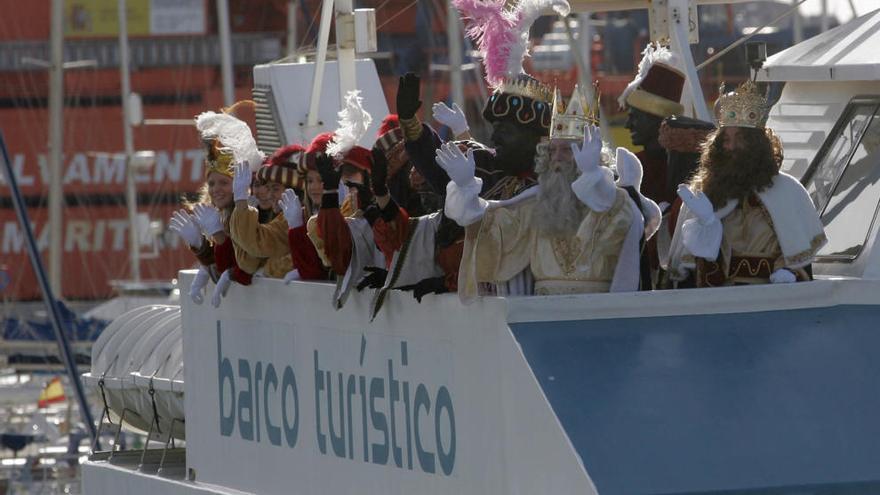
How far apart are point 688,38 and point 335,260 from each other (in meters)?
2.20

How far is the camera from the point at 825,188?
9.88 m

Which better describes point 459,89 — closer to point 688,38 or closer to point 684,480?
point 688,38

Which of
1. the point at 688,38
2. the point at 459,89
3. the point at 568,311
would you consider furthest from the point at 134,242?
the point at 568,311

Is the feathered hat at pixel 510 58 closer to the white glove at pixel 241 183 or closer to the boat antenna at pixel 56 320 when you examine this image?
the white glove at pixel 241 183

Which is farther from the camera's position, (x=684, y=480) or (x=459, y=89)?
(x=459, y=89)

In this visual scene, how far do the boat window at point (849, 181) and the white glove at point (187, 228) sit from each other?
2913 mm

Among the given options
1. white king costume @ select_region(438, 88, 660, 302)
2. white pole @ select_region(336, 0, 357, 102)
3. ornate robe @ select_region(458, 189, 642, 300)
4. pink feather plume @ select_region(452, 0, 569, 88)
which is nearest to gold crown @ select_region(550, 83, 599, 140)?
white king costume @ select_region(438, 88, 660, 302)

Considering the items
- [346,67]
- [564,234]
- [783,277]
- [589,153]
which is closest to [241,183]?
[564,234]

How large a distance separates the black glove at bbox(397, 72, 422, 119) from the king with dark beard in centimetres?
110

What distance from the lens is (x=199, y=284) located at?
1189cm

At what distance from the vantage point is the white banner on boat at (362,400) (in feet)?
28.8

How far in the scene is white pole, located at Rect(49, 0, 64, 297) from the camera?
35.7 m

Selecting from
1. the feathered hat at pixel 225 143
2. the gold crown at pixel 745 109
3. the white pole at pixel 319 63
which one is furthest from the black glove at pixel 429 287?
the white pole at pixel 319 63

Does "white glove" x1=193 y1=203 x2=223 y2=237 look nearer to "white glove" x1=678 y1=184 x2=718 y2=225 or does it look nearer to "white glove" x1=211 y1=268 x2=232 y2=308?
"white glove" x1=211 y1=268 x2=232 y2=308
